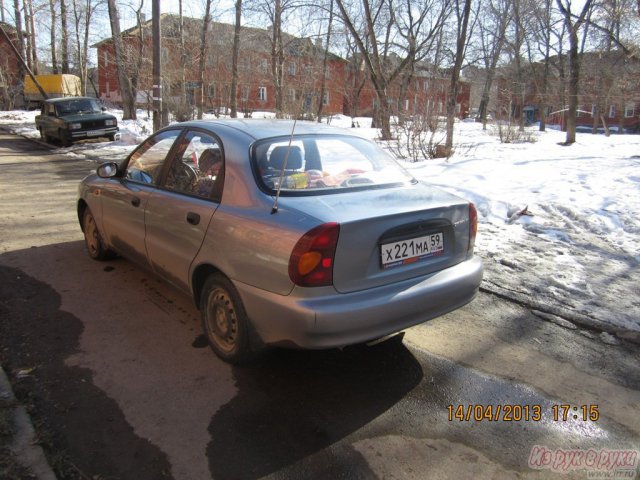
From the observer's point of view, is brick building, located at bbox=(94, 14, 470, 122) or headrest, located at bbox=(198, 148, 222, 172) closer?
headrest, located at bbox=(198, 148, 222, 172)

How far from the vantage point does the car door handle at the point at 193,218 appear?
3.17m

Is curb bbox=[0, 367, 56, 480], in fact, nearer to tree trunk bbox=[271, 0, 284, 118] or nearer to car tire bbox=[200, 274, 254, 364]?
car tire bbox=[200, 274, 254, 364]

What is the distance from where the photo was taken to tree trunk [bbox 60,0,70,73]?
35.1 meters

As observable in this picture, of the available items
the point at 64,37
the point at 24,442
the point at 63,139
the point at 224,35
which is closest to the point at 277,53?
the point at 63,139

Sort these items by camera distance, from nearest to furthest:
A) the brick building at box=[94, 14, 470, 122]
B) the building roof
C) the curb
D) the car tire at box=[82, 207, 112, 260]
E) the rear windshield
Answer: the curb < the rear windshield < the car tire at box=[82, 207, 112, 260] < the brick building at box=[94, 14, 470, 122] < the building roof

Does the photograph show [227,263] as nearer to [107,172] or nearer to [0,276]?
[107,172]

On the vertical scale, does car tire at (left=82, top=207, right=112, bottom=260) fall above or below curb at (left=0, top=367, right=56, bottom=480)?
above

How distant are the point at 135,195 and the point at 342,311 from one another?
230 cm

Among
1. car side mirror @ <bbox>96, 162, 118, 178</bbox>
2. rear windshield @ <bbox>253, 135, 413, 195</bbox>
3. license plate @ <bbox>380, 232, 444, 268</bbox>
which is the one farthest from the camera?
car side mirror @ <bbox>96, 162, 118, 178</bbox>

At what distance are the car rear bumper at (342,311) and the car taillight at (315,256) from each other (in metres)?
0.07

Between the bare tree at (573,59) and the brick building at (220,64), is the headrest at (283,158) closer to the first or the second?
the brick building at (220,64)

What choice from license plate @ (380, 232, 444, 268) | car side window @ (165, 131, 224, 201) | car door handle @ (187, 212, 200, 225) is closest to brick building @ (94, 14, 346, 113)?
car side window @ (165, 131, 224, 201)

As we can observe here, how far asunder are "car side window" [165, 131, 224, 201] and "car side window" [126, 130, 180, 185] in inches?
9.0

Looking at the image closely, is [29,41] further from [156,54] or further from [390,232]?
[390,232]
